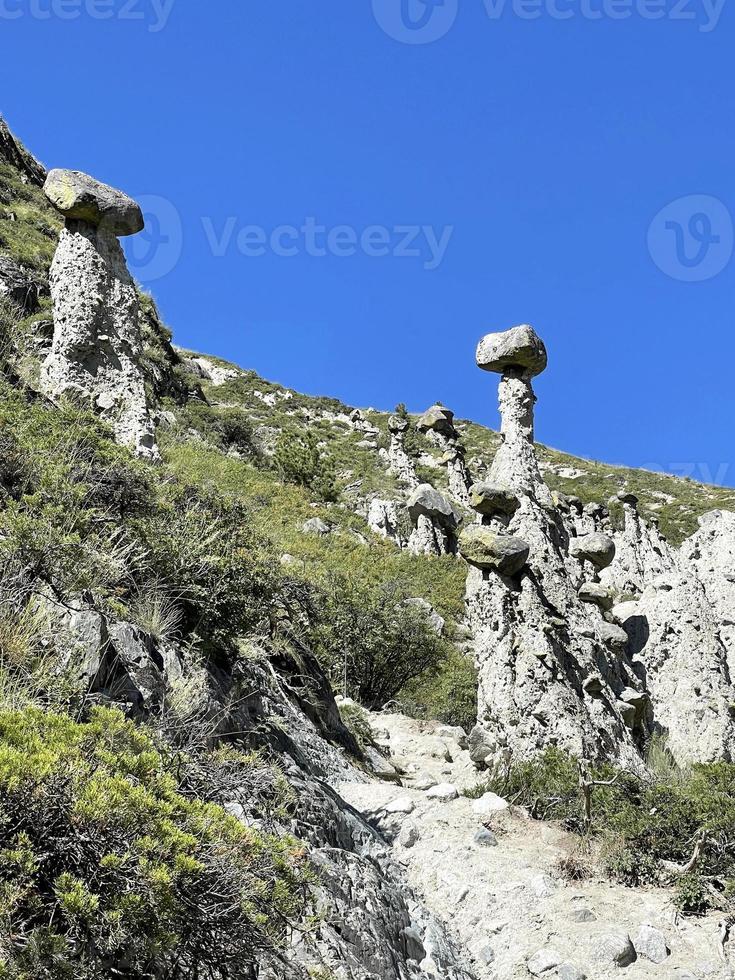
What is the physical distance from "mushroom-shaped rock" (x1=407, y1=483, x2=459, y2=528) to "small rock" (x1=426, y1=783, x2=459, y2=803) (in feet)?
52.5

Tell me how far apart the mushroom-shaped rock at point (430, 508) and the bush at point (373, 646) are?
8835 millimetres

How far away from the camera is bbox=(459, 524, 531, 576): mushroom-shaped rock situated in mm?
10406

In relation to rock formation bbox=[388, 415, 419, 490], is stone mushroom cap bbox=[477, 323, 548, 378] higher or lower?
lower

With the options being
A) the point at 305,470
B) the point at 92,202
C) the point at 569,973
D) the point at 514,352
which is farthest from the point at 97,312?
the point at 305,470

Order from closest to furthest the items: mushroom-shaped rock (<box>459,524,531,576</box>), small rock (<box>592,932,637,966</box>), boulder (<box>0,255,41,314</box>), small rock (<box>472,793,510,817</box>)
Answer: small rock (<box>592,932,637,966</box>) → small rock (<box>472,793,510,817</box>) → mushroom-shaped rock (<box>459,524,531,576</box>) → boulder (<box>0,255,41,314</box>)

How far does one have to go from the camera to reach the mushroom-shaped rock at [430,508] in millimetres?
24562

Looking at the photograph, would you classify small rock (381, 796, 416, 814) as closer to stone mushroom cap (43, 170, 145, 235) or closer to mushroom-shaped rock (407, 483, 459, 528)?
stone mushroom cap (43, 170, 145, 235)

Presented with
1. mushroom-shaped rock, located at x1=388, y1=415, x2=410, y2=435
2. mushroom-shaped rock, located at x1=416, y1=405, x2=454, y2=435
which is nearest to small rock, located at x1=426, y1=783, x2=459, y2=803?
mushroom-shaped rock, located at x1=388, y1=415, x2=410, y2=435

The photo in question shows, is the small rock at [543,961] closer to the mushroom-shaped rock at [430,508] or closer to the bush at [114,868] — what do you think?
the bush at [114,868]

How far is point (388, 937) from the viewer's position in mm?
5031

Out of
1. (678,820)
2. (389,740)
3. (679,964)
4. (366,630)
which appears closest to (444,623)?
(366,630)

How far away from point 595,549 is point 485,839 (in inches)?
346

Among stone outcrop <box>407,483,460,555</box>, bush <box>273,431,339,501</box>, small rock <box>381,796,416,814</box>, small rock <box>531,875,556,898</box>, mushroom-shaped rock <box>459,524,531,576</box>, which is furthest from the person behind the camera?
bush <box>273,431,339,501</box>

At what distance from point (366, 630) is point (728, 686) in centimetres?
570
